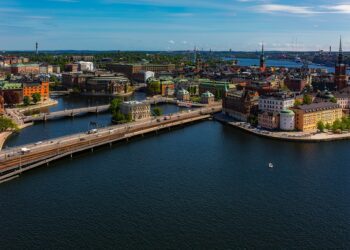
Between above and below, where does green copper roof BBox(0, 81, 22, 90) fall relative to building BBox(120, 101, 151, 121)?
above

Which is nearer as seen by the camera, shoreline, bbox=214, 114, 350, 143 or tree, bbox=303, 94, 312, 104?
shoreline, bbox=214, 114, 350, 143

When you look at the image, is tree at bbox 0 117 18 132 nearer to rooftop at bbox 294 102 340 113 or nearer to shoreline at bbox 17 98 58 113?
shoreline at bbox 17 98 58 113

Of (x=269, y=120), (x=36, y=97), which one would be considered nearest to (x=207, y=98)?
(x=269, y=120)

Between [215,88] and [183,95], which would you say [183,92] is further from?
[215,88]

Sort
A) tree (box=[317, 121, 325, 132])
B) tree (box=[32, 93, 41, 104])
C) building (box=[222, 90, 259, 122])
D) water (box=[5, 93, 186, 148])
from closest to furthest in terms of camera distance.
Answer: water (box=[5, 93, 186, 148]), tree (box=[317, 121, 325, 132]), building (box=[222, 90, 259, 122]), tree (box=[32, 93, 41, 104])

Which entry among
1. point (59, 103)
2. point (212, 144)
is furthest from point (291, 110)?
point (59, 103)

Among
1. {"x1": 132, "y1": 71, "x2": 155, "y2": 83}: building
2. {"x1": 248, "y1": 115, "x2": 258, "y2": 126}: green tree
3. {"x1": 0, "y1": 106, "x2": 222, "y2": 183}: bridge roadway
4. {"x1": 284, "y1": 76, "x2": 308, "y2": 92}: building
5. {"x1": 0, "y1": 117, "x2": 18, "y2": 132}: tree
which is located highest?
{"x1": 132, "y1": 71, "x2": 155, "y2": 83}: building

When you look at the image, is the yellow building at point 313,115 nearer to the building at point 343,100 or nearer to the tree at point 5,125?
the building at point 343,100

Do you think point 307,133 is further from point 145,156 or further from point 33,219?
point 33,219

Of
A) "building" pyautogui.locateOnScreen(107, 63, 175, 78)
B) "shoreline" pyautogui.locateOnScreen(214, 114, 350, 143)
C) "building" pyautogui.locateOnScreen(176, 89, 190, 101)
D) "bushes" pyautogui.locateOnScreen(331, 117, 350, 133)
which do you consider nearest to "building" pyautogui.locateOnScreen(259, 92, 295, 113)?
"shoreline" pyautogui.locateOnScreen(214, 114, 350, 143)
